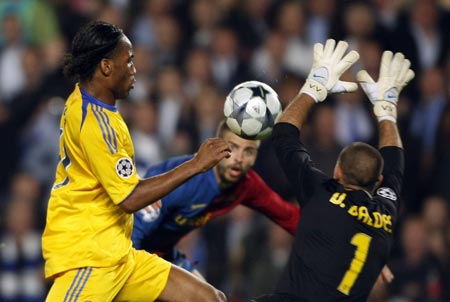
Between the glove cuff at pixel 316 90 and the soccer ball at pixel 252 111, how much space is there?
1.17ft

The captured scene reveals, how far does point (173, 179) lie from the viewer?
5426 mm

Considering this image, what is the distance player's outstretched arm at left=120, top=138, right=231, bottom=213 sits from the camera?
5.42m

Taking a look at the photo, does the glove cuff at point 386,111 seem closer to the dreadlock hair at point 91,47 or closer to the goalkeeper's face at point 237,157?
the goalkeeper's face at point 237,157

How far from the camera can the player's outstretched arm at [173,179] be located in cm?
542

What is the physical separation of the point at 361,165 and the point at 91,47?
1.63m

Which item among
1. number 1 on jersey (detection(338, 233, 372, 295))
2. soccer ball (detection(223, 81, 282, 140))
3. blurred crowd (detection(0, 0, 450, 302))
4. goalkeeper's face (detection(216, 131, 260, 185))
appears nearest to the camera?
number 1 on jersey (detection(338, 233, 372, 295))

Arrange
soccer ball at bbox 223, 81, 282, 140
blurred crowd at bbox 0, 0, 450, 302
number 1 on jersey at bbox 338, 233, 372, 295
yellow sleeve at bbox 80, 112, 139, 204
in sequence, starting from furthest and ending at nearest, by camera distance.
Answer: blurred crowd at bbox 0, 0, 450, 302 < soccer ball at bbox 223, 81, 282, 140 < number 1 on jersey at bbox 338, 233, 372, 295 < yellow sleeve at bbox 80, 112, 139, 204

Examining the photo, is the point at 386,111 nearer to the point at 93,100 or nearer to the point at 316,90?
the point at 316,90

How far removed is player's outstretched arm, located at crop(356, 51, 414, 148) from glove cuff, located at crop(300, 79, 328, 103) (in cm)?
50

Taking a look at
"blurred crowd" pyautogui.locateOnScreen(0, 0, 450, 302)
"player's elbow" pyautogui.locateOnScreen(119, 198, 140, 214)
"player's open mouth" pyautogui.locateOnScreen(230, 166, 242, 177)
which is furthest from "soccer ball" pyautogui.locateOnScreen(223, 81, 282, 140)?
"blurred crowd" pyautogui.locateOnScreen(0, 0, 450, 302)

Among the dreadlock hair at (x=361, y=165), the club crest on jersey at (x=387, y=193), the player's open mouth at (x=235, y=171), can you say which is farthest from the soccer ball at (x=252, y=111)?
the club crest on jersey at (x=387, y=193)

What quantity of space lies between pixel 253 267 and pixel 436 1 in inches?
134

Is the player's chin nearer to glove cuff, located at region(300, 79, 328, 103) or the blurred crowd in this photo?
glove cuff, located at region(300, 79, 328, 103)

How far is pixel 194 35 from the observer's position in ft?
38.2
